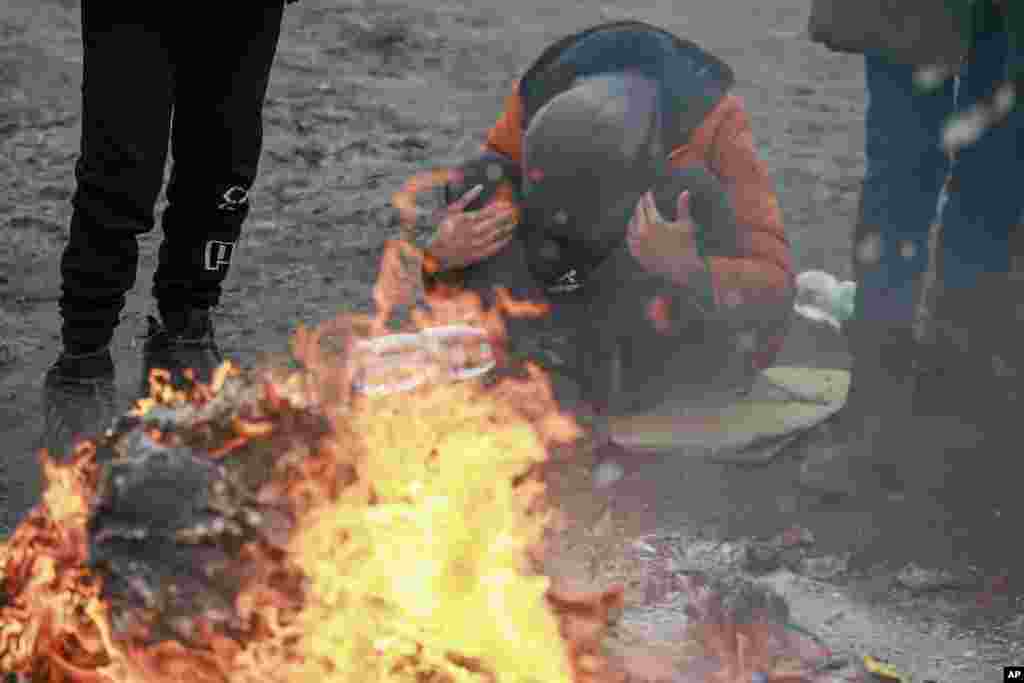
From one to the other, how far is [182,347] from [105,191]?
1.88 ft

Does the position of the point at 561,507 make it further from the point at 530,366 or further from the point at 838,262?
the point at 838,262

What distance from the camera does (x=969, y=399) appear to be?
12.6 feet

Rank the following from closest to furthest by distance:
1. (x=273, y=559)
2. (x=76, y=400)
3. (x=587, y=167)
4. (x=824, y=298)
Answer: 1. (x=273, y=559)
2. (x=76, y=400)
3. (x=587, y=167)
4. (x=824, y=298)

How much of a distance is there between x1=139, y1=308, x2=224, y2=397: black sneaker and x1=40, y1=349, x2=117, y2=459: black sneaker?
0.74 ft

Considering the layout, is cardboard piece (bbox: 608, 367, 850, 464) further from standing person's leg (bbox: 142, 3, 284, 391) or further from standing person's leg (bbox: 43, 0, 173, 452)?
standing person's leg (bbox: 43, 0, 173, 452)

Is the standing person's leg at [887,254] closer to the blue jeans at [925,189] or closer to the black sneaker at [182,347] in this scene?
the blue jeans at [925,189]

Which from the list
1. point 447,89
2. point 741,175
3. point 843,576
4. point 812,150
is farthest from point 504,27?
point 843,576

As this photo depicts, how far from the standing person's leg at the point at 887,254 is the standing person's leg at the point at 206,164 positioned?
1808 millimetres

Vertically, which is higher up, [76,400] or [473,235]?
[473,235]

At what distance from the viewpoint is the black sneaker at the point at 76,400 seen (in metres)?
3.46

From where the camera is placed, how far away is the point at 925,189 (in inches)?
157

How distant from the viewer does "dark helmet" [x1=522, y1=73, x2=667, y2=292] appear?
11.8 feet

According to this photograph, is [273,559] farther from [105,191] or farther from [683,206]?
[683,206]

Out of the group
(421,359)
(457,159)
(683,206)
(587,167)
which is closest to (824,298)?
(683,206)
